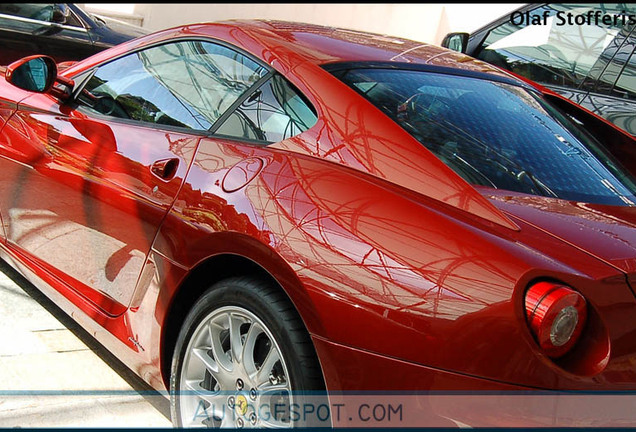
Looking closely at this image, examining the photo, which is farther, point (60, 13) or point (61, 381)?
point (60, 13)

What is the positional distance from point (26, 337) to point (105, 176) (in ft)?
3.08

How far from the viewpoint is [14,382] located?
3.00 m

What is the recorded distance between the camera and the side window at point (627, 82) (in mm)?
4411

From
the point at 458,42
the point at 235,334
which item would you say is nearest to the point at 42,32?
the point at 458,42

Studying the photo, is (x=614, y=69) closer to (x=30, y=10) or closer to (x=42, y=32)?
(x=42, y=32)

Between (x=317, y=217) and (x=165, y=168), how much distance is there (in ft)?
2.34

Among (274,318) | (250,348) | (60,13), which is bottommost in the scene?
(250,348)

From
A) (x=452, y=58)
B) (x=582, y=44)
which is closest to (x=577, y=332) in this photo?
(x=452, y=58)

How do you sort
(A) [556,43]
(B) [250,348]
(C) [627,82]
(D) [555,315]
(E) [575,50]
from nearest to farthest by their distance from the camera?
(D) [555,315] → (B) [250,348] → (C) [627,82] → (E) [575,50] → (A) [556,43]

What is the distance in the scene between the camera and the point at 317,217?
2.16 meters

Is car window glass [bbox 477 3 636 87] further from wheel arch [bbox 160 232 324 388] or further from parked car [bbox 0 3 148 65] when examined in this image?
parked car [bbox 0 3 148 65]

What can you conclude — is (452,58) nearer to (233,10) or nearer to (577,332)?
(577,332)

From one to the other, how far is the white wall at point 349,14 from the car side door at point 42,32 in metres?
4.63

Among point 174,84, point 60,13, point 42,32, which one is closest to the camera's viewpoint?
point 174,84
